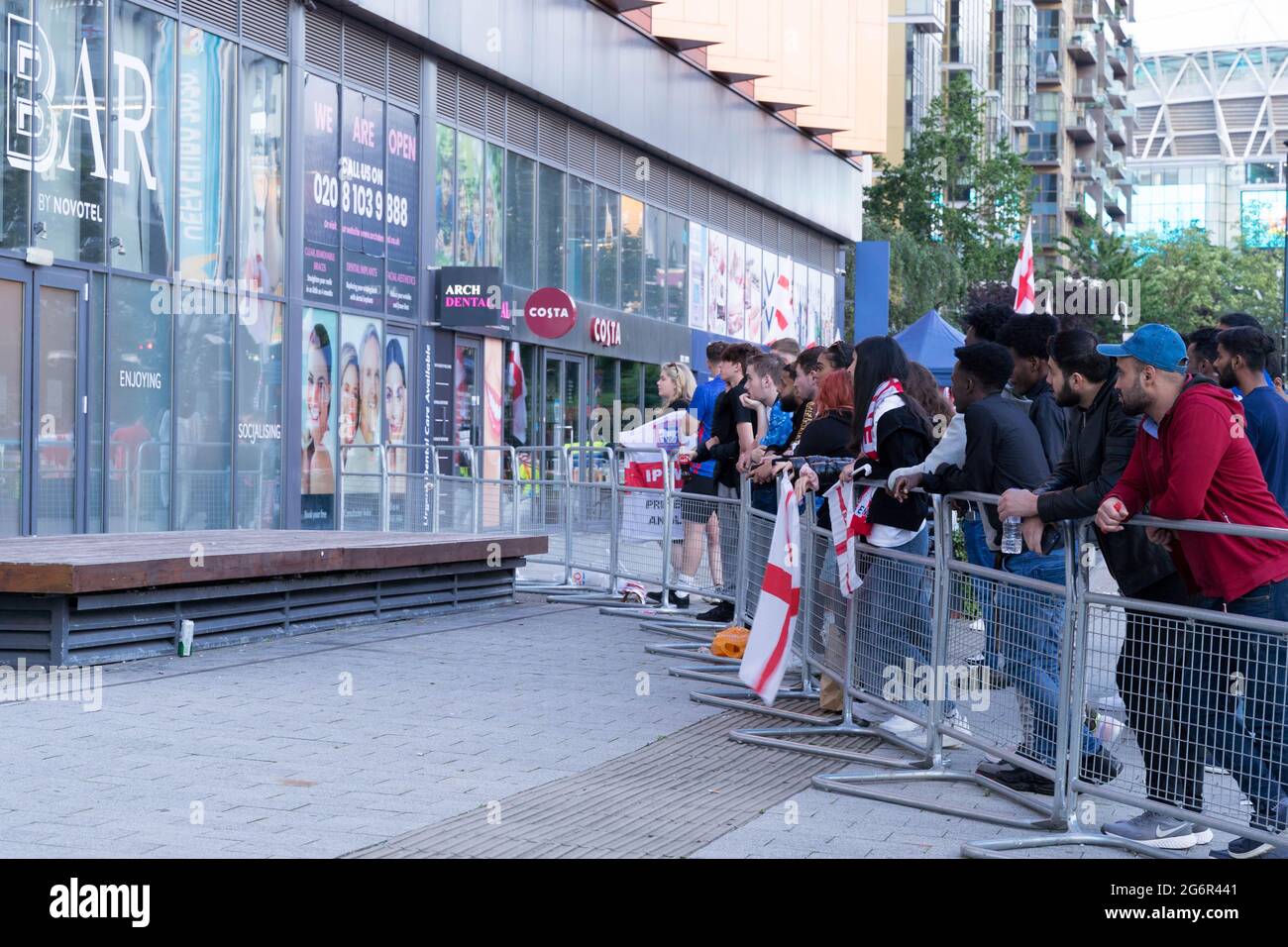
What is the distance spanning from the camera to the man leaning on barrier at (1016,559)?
6.20 meters

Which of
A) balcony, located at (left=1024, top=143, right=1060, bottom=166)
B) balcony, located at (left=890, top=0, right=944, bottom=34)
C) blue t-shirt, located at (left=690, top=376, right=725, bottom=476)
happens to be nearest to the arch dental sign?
blue t-shirt, located at (left=690, top=376, right=725, bottom=476)

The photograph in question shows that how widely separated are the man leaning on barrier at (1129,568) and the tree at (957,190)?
149ft

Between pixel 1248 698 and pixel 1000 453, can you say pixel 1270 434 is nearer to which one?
pixel 1000 453

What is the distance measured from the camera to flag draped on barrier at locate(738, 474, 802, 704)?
7.66 m

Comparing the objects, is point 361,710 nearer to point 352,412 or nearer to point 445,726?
point 445,726

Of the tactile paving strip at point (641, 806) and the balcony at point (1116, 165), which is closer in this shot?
the tactile paving strip at point (641, 806)

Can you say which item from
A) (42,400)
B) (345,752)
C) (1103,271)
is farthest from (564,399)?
(1103,271)

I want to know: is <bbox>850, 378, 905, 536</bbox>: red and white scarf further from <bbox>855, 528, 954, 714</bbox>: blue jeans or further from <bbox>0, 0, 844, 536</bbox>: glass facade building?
<bbox>0, 0, 844, 536</bbox>: glass facade building

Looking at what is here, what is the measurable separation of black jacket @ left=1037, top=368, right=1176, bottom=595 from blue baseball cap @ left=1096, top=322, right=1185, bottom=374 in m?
0.37

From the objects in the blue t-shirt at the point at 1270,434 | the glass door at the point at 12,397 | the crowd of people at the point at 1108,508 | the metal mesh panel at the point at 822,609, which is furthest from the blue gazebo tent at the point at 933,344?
the blue t-shirt at the point at 1270,434

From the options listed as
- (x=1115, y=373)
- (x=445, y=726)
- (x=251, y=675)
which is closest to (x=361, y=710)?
(x=445, y=726)

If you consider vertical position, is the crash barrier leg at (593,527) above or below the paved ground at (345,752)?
above

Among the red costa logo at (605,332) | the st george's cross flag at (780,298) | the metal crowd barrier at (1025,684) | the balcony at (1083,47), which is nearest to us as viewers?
the metal crowd barrier at (1025,684)

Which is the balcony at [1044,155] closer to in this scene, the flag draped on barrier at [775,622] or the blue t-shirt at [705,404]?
the blue t-shirt at [705,404]
